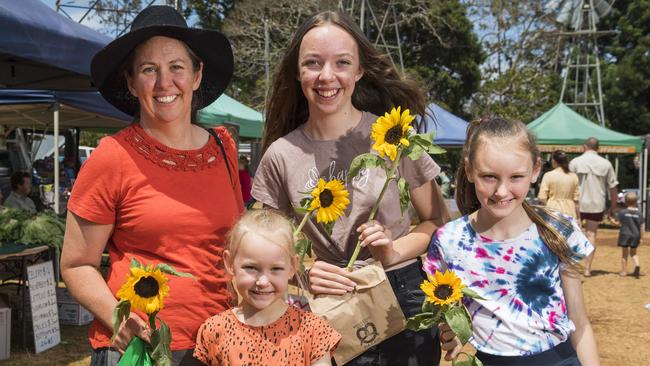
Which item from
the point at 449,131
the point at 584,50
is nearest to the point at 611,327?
the point at 449,131

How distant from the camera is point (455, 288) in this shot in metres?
1.83

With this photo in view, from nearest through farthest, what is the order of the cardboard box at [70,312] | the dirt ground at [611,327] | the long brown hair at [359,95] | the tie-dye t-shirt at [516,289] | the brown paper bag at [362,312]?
the brown paper bag at [362,312] → the tie-dye t-shirt at [516,289] → the long brown hair at [359,95] → the dirt ground at [611,327] → the cardboard box at [70,312]

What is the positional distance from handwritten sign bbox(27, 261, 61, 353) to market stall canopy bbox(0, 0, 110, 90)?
178cm

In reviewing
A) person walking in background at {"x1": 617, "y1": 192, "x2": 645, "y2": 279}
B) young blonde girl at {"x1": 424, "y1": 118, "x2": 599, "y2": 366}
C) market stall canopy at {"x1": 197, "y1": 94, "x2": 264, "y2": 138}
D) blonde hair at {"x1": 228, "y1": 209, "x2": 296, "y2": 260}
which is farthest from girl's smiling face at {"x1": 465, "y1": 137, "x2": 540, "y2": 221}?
person walking in background at {"x1": 617, "y1": 192, "x2": 645, "y2": 279}

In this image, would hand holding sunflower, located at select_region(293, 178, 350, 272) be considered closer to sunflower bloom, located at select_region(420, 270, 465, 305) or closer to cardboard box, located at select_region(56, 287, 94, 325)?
sunflower bloom, located at select_region(420, 270, 465, 305)

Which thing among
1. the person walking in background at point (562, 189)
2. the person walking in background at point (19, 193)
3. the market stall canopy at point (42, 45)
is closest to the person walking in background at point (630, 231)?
the person walking in background at point (562, 189)

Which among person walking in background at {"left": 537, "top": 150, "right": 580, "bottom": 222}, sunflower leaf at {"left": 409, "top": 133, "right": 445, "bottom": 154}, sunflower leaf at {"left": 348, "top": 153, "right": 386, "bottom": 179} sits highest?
sunflower leaf at {"left": 409, "top": 133, "right": 445, "bottom": 154}

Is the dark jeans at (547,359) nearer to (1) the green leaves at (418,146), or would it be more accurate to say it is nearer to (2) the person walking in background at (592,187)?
(1) the green leaves at (418,146)

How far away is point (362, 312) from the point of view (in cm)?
201

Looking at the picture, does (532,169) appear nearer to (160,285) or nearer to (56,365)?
(160,285)

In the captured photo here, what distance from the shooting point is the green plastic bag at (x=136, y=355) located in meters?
1.71

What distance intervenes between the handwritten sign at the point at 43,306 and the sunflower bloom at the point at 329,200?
180 inches

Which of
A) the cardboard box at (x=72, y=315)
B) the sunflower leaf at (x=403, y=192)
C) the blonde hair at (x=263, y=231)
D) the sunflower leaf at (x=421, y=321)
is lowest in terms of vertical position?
the cardboard box at (x=72, y=315)

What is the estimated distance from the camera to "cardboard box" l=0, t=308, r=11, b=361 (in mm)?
5406
